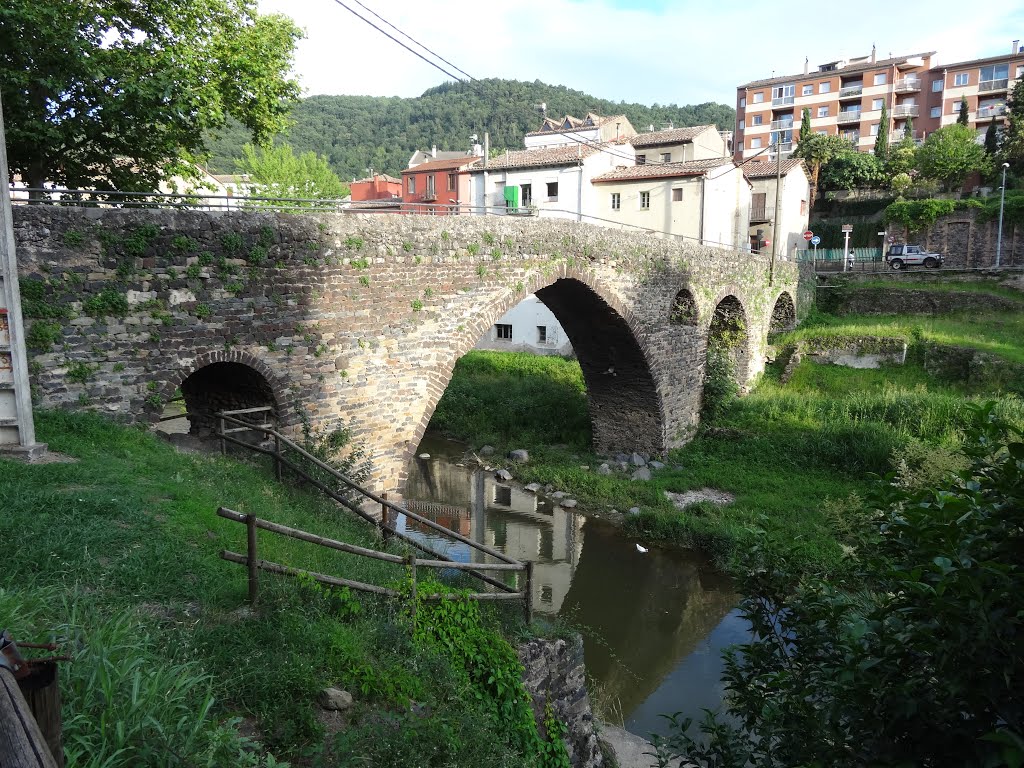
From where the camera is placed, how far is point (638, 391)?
1557 centimetres

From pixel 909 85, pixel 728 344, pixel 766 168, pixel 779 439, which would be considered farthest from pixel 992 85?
pixel 779 439

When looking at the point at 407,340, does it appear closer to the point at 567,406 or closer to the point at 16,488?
the point at 16,488

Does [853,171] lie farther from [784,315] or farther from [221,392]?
Answer: [221,392]

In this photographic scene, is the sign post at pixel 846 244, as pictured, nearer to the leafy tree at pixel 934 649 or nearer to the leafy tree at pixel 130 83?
the leafy tree at pixel 130 83

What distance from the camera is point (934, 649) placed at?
7.51 feet

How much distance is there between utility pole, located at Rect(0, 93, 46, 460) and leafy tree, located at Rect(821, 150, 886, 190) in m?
34.0

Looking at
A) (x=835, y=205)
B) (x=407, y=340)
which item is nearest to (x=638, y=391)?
(x=407, y=340)

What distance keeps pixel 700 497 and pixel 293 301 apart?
8.93m

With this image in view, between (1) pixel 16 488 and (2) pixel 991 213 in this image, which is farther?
(2) pixel 991 213

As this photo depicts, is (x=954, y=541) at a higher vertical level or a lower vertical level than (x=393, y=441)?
higher

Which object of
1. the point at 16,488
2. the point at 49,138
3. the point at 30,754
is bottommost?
the point at 16,488

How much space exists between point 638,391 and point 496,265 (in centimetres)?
618

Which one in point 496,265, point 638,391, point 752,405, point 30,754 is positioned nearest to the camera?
point 30,754

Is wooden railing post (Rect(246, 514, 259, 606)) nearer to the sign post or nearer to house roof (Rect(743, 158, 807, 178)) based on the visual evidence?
house roof (Rect(743, 158, 807, 178))
